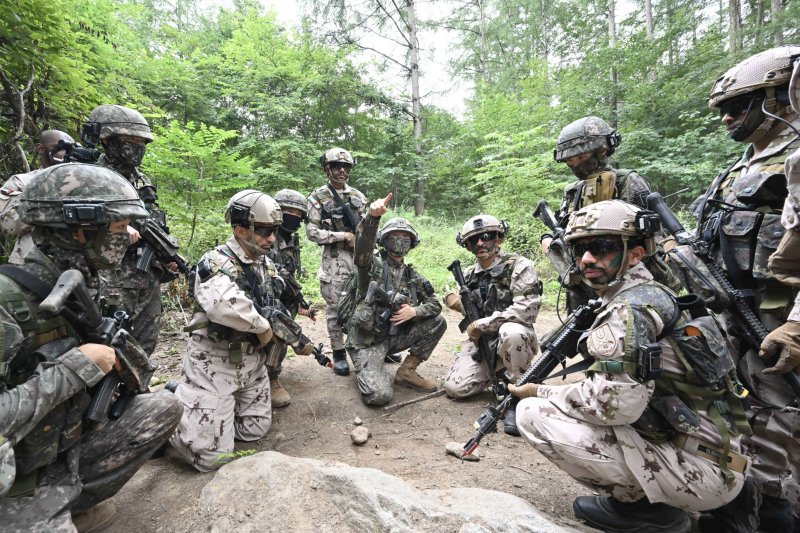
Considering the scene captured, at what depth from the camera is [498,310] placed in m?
4.85

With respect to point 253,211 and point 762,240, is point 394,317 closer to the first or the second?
point 253,211

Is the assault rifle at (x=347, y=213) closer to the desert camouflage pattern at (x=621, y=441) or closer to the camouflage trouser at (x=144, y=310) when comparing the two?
the camouflage trouser at (x=144, y=310)

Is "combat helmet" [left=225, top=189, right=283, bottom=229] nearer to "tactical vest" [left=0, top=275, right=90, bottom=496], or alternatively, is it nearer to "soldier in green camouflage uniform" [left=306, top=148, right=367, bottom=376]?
"tactical vest" [left=0, top=275, right=90, bottom=496]

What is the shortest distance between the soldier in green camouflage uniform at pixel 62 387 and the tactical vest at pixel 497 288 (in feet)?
11.5

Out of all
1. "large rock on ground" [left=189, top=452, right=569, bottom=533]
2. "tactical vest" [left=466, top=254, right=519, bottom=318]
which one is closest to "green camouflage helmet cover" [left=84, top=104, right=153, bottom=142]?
"large rock on ground" [left=189, top=452, right=569, bottom=533]

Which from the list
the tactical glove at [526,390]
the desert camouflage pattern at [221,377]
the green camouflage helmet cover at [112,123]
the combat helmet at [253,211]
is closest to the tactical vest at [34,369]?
the desert camouflage pattern at [221,377]

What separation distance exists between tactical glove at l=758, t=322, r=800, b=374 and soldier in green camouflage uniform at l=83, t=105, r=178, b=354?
5063mm

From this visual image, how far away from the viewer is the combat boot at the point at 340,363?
5.40m

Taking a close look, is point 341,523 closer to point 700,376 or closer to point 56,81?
point 700,376

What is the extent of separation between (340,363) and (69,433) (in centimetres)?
344

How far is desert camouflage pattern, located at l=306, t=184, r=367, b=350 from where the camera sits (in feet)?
18.9

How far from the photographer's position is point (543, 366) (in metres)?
3.04

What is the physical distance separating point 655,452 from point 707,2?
22140 mm

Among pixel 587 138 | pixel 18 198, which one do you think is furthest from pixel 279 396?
pixel 587 138
